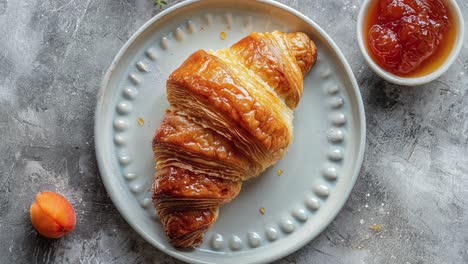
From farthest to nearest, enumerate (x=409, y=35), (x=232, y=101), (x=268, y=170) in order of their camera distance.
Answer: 1. (x=268, y=170)
2. (x=409, y=35)
3. (x=232, y=101)

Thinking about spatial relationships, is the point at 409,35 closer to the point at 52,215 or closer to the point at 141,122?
the point at 141,122

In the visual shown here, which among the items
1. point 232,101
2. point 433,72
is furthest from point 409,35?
point 232,101

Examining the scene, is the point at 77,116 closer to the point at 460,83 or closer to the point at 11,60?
the point at 11,60

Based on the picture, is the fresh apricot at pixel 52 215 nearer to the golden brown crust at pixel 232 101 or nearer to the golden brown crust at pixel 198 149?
the golden brown crust at pixel 198 149

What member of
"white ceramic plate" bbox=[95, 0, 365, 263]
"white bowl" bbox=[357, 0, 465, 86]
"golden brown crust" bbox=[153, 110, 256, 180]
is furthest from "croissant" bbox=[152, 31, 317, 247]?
"white bowl" bbox=[357, 0, 465, 86]

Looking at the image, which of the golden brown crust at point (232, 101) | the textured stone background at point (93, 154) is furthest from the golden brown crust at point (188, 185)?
the textured stone background at point (93, 154)

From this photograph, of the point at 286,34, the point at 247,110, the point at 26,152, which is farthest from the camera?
the point at 26,152

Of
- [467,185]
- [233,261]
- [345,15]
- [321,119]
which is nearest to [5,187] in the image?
[233,261]
